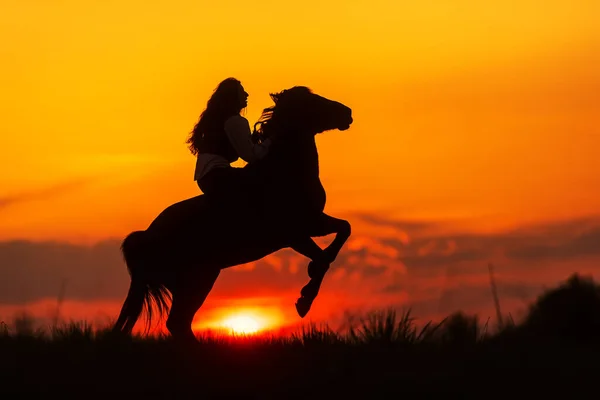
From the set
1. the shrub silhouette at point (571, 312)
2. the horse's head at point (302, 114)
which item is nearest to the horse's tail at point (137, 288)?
the horse's head at point (302, 114)

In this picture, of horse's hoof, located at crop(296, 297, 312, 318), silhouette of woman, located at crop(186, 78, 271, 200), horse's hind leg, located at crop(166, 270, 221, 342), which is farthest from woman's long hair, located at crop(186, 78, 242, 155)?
horse's hoof, located at crop(296, 297, 312, 318)

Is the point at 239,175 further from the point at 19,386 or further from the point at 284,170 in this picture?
the point at 19,386

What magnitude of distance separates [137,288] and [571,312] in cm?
452

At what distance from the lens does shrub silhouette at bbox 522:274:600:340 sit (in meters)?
8.34

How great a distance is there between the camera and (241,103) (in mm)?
10383

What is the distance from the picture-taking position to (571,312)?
27.7 ft

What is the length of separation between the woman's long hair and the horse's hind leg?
132 centimetres

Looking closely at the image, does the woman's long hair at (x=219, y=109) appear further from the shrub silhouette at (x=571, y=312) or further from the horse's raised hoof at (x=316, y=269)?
the shrub silhouette at (x=571, y=312)

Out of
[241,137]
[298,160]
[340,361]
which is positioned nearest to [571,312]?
[340,361]

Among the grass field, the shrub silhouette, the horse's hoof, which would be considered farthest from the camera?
the horse's hoof

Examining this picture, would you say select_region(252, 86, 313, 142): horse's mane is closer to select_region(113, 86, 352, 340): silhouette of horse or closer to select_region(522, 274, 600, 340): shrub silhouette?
select_region(113, 86, 352, 340): silhouette of horse

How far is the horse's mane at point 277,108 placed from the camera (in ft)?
34.4

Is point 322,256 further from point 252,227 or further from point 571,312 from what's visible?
point 571,312

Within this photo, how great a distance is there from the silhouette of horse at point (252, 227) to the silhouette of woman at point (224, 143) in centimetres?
13
